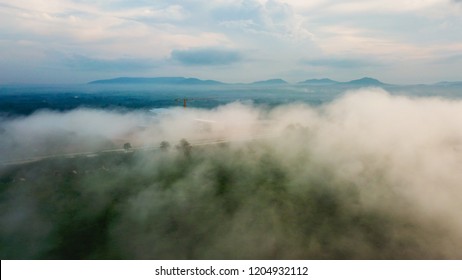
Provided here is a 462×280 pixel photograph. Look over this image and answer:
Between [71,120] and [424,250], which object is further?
[71,120]

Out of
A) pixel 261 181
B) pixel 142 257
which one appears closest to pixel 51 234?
pixel 142 257

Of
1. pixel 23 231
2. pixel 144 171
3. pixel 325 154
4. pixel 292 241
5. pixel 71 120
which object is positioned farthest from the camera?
pixel 71 120

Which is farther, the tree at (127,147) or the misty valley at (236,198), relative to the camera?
the tree at (127,147)

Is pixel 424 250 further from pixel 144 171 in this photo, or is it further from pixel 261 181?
pixel 144 171

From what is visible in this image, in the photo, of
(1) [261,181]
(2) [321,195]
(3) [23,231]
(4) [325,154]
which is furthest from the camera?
(4) [325,154]

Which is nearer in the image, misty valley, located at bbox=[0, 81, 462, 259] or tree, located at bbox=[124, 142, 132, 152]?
misty valley, located at bbox=[0, 81, 462, 259]

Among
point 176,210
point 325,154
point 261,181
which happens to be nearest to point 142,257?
point 176,210

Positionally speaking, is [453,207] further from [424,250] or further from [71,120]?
[71,120]

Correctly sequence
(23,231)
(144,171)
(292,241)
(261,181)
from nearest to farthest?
(292,241), (23,231), (261,181), (144,171)

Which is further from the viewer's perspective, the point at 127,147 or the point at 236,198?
the point at 127,147
